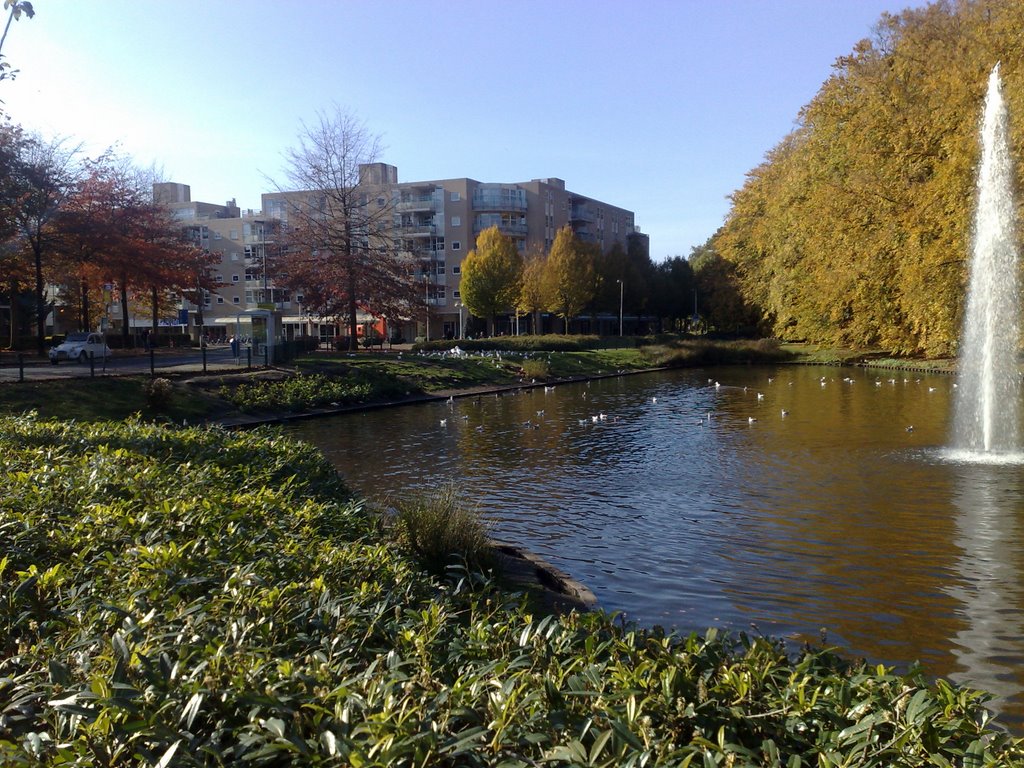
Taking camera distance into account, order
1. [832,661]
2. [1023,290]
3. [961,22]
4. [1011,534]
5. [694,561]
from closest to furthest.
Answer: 1. [832,661]
2. [694,561]
3. [1011,534]
4. [1023,290]
5. [961,22]

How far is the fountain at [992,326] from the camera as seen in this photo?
18609mm

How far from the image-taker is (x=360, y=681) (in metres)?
3.59

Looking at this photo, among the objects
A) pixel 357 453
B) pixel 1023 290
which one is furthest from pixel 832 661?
pixel 1023 290

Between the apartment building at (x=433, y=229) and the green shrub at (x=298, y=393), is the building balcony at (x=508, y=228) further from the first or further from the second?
the green shrub at (x=298, y=393)

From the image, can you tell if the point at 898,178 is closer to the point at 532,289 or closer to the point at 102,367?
the point at 102,367

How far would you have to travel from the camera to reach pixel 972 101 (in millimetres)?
33938

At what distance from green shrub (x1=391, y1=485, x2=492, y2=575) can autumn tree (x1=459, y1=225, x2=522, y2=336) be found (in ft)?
210

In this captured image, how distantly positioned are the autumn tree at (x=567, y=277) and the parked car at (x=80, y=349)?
41.4 m

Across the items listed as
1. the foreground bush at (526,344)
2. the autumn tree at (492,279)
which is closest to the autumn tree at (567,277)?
the autumn tree at (492,279)

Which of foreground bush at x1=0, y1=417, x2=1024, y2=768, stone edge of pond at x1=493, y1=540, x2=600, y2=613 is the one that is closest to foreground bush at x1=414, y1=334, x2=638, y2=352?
stone edge of pond at x1=493, y1=540, x2=600, y2=613

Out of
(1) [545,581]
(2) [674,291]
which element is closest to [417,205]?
(2) [674,291]

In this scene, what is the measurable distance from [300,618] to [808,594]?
5.64 m

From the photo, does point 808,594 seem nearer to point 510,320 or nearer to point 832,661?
point 832,661

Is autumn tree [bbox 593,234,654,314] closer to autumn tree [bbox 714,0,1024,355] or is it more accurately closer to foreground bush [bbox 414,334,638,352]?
foreground bush [bbox 414,334,638,352]
